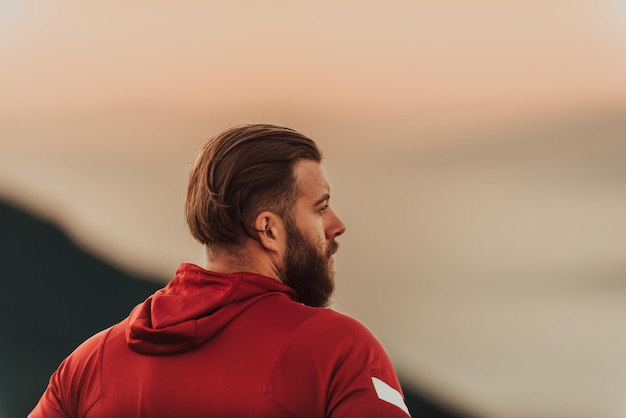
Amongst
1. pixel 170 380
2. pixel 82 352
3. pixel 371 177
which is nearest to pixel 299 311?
pixel 170 380

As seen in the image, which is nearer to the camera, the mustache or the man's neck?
the man's neck

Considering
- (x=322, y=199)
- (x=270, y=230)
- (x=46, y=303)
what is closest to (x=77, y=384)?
(x=270, y=230)

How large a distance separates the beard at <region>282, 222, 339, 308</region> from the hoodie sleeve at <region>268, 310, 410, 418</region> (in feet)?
0.62

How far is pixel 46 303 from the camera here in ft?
7.71

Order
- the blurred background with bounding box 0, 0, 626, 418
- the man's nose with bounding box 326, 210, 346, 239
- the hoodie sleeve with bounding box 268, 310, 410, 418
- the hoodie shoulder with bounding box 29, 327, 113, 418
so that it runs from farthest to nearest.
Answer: the blurred background with bounding box 0, 0, 626, 418 → the man's nose with bounding box 326, 210, 346, 239 → the hoodie shoulder with bounding box 29, 327, 113, 418 → the hoodie sleeve with bounding box 268, 310, 410, 418

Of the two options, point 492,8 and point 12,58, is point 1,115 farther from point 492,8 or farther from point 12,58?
point 492,8

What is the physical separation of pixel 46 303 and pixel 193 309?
1247 mm

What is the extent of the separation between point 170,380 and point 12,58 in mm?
1505

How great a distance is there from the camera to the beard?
4.52 feet

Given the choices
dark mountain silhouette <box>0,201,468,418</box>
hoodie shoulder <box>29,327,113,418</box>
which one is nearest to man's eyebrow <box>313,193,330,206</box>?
hoodie shoulder <box>29,327,113,418</box>

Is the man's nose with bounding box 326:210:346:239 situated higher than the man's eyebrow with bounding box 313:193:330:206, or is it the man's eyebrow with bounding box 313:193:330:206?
the man's eyebrow with bounding box 313:193:330:206

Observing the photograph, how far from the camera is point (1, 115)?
2.41 meters

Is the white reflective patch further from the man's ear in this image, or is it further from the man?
the man's ear

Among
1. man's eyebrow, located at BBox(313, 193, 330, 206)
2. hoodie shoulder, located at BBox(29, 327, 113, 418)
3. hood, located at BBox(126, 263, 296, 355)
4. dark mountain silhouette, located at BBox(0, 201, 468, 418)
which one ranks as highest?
man's eyebrow, located at BBox(313, 193, 330, 206)
